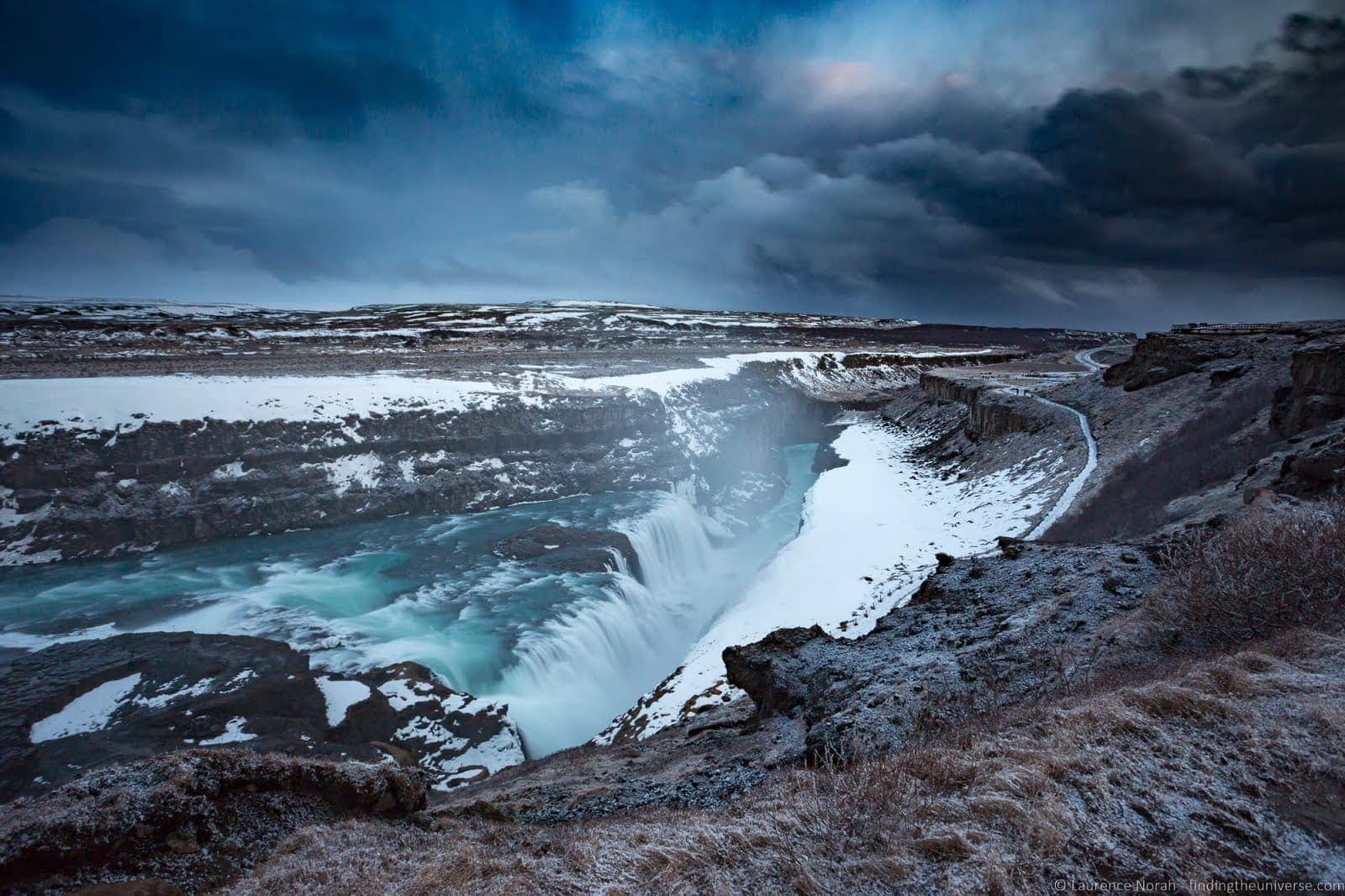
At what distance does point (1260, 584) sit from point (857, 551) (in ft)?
40.8

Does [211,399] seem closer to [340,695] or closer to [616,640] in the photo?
[340,695]

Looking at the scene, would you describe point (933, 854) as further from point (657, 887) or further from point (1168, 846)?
point (657, 887)

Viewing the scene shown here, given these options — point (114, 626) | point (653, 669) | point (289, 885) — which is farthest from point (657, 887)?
point (114, 626)

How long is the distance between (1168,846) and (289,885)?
5.93 metres

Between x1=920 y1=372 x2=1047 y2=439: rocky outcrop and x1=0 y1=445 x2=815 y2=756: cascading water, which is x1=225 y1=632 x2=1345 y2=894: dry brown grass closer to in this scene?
x1=0 y1=445 x2=815 y2=756: cascading water

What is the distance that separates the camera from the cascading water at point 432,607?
1408cm

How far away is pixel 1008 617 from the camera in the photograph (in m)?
8.62

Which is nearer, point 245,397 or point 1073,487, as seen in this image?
point 1073,487

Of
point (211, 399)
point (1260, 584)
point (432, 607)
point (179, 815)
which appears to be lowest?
point (432, 607)

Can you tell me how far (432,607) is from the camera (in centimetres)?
1689

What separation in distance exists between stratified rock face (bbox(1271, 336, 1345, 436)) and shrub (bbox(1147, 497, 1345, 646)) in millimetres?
10329

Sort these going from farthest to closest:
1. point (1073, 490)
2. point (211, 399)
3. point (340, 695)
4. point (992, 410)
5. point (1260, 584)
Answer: point (992, 410) → point (211, 399) → point (1073, 490) → point (340, 695) → point (1260, 584)

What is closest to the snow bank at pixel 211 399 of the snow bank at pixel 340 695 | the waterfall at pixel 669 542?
the waterfall at pixel 669 542

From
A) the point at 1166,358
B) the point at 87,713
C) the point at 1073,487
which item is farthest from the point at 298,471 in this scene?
the point at 1166,358
